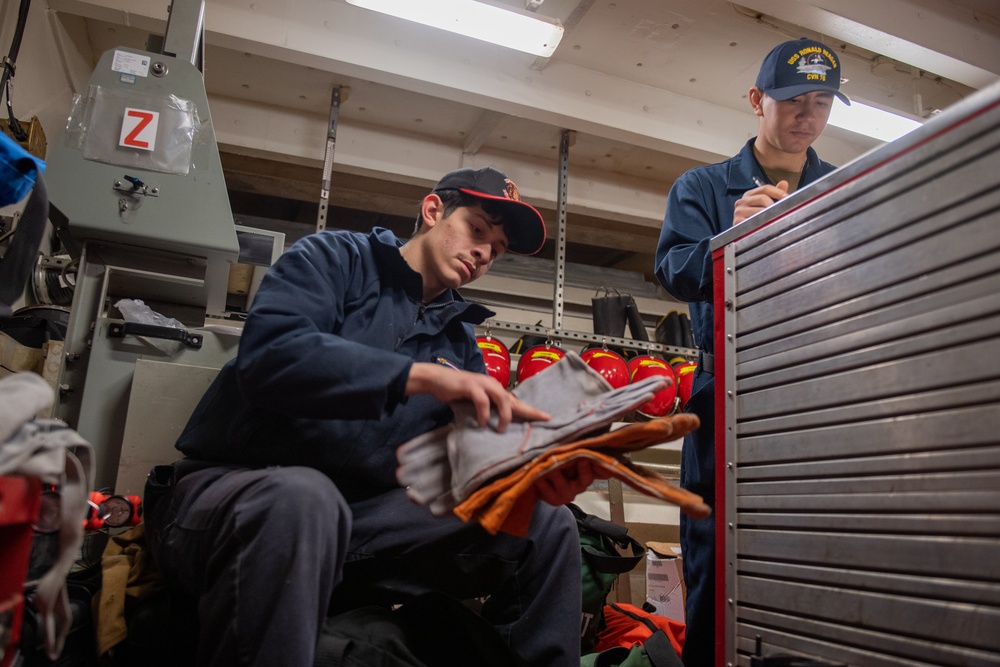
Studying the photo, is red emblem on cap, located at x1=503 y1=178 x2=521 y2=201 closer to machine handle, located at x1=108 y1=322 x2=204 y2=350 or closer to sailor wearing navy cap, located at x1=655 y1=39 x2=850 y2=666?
sailor wearing navy cap, located at x1=655 y1=39 x2=850 y2=666

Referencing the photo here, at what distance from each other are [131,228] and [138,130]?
32 centimetres

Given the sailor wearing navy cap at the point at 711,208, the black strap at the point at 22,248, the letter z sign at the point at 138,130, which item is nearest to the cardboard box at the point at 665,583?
the sailor wearing navy cap at the point at 711,208

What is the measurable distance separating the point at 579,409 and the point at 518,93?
293 centimetres

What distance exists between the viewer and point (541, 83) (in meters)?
3.69

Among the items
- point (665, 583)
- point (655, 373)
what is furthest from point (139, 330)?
point (655, 373)

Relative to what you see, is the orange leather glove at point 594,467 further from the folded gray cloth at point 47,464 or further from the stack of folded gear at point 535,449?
the folded gray cloth at point 47,464

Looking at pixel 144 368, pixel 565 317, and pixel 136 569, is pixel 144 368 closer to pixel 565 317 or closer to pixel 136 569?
pixel 136 569

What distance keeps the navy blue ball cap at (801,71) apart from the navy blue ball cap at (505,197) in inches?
32.0

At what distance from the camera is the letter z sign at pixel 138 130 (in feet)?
6.43

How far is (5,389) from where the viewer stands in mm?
724

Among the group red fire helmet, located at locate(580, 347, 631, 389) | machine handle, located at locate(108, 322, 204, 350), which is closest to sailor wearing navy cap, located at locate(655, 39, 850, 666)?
machine handle, located at locate(108, 322, 204, 350)

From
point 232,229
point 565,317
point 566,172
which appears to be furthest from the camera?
point 565,317

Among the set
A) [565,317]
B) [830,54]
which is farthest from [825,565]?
[565,317]

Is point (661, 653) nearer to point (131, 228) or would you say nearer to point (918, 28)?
point (131, 228)
